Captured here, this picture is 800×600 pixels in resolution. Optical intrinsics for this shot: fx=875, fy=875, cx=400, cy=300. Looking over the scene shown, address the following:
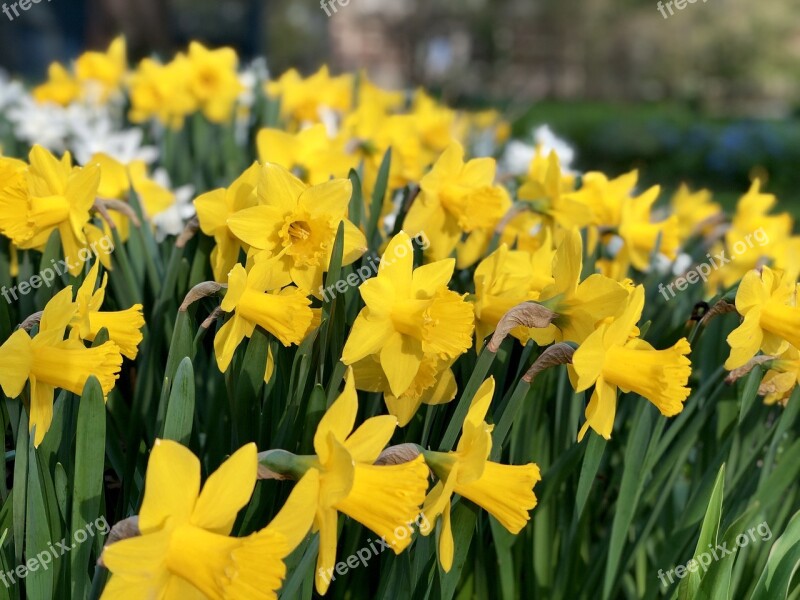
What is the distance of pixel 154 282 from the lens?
144 cm

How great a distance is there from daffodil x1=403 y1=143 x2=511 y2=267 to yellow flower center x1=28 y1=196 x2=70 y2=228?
0.52 meters

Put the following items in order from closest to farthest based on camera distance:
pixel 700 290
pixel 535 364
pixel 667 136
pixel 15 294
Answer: pixel 535 364 → pixel 15 294 → pixel 700 290 → pixel 667 136

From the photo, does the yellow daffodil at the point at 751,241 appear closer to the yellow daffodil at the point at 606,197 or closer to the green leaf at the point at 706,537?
the yellow daffodil at the point at 606,197

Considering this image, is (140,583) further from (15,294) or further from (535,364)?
(15,294)

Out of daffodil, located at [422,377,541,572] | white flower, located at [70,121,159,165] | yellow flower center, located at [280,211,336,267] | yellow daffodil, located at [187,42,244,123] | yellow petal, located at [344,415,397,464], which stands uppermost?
yellow daffodil, located at [187,42,244,123]

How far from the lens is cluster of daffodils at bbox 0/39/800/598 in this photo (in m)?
0.79

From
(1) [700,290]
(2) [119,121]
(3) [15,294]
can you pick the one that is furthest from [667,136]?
(3) [15,294]

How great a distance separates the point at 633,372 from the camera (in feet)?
3.28

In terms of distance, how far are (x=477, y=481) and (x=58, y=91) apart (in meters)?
2.66

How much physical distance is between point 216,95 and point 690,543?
2029mm

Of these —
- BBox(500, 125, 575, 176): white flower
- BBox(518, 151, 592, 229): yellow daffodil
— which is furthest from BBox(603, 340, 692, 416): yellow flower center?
BBox(500, 125, 575, 176): white flower

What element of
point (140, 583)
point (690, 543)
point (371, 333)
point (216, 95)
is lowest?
point (690, 543)
